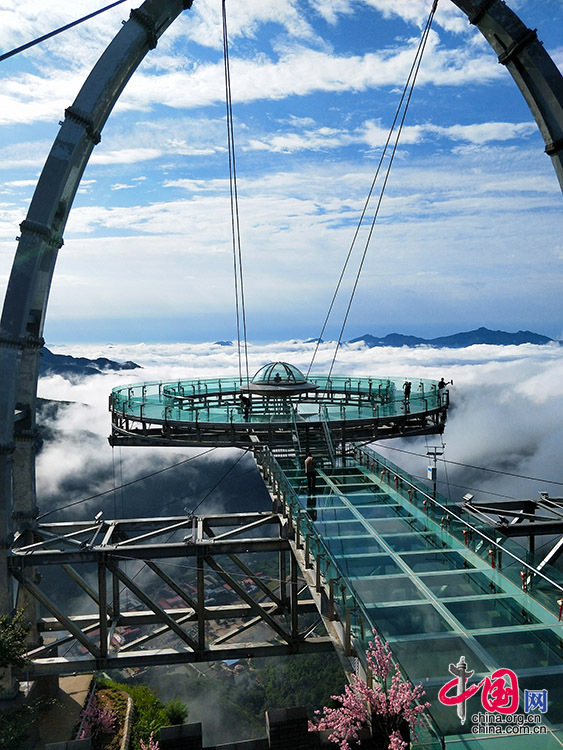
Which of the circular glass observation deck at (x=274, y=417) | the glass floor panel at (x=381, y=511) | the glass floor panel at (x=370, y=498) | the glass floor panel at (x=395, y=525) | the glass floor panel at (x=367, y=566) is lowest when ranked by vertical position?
the glass floor panel at (x=367, y=566)

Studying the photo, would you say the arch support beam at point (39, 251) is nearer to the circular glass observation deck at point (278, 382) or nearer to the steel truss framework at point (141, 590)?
the steel truss framework at point (141, 590)

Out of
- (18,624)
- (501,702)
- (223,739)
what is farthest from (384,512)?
(223,739)

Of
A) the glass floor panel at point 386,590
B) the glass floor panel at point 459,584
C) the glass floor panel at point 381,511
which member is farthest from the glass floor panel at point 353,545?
the glass floor panel at point 381,511

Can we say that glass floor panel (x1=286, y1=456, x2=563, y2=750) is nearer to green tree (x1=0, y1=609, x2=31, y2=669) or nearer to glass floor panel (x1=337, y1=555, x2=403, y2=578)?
glass floor panel (x1=337, y1=555, x2=403, y2=578)

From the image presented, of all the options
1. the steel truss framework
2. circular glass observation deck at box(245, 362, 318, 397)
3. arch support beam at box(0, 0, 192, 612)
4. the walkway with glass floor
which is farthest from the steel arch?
circular glass observation deck at box(245, 362, 318, 397)

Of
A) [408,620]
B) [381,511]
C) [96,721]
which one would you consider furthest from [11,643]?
[408,620]
